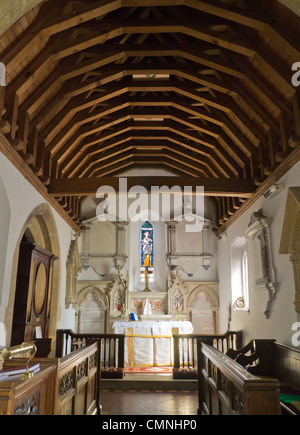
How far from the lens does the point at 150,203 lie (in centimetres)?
1022

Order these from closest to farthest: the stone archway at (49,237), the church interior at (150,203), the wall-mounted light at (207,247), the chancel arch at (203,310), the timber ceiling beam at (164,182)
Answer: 1. the church interior at (150,203)
2. the timber ceiling beam at (164,182)
3. the stone archway at (49,237)
4. the chancel arch at (203,310)
5. the wall-mounted light at (207,247)

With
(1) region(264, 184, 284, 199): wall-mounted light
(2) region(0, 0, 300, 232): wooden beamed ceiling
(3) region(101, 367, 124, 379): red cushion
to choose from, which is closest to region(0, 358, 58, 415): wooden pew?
(2) region(0, 0, 300, 232): wooden beamed ceiling

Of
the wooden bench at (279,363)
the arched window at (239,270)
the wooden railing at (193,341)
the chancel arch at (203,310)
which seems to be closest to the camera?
the wooden bench at (279,363)

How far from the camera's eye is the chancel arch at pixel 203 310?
375 inches

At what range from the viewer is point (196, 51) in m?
5.32

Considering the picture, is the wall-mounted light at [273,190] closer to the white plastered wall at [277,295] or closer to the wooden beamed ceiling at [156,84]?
the white plastered wall at [277,295]

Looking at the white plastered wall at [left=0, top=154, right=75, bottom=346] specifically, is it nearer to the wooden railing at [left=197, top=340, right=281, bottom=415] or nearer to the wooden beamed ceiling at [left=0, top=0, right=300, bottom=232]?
the wooden beamed ceiling at [left=0, top=0, right=300, bottom=232]

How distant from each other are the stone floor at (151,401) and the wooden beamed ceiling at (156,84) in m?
3.51

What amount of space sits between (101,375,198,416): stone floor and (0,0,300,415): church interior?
44 millimetres

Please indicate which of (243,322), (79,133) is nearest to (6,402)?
(79,133)

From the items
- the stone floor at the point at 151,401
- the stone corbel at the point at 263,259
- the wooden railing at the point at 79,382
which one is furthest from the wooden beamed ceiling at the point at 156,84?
the stone floor at the point at 151,401

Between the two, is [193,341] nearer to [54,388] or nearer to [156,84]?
[54,388]
